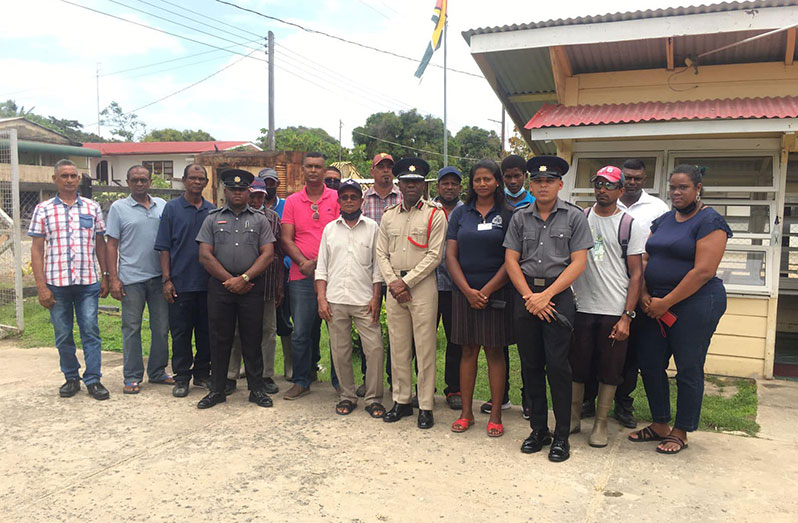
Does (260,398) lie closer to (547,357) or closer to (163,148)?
(547,357)

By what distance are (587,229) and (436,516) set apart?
199cm

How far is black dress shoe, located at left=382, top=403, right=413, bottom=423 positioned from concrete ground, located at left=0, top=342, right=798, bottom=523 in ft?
0.22

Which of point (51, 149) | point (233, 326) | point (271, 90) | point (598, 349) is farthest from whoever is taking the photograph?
point (51, 149)

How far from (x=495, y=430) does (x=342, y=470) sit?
1.20 meters

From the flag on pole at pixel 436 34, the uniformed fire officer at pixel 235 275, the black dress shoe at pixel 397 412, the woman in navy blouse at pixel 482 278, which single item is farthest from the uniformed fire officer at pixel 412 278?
the flag on pole at pixel 436 34

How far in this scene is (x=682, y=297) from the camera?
12.5 feet

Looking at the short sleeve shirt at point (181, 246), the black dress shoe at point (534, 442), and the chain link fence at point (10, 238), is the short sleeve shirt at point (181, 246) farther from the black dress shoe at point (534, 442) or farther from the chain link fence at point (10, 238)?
the chain link fence at point (10, 238)

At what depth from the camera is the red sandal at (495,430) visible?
4.22 metres

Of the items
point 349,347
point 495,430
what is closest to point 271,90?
point 349,347

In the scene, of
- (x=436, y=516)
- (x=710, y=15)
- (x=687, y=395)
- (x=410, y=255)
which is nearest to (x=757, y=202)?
(x=710, y=15)

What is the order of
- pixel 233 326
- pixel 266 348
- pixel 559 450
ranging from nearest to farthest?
1. pixel 559 450
2. pixel 233 326
3. pixel 266 348

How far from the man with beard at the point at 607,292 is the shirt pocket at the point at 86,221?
409cm

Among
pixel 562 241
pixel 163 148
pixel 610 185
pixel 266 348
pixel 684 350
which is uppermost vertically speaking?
pixel 163 148

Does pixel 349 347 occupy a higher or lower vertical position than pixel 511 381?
higher
